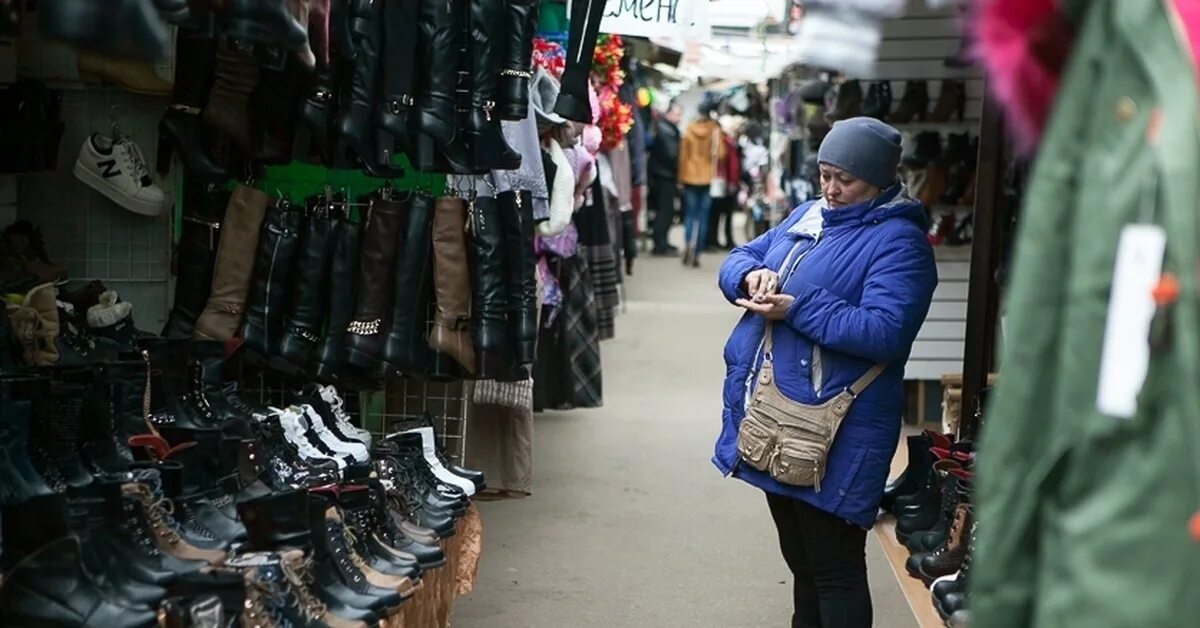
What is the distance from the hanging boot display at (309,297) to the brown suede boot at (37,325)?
1.07 meters

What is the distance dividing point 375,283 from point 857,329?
1815 millimetres

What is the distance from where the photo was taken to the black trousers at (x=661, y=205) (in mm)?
22609

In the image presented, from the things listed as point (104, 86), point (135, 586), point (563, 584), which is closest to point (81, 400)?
point (135, 586)

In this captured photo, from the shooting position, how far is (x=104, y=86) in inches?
226

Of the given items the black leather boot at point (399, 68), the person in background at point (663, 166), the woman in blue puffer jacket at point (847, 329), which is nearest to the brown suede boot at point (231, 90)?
the black leather boot at point (399, 68)

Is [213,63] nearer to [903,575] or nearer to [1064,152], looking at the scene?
[903,575]

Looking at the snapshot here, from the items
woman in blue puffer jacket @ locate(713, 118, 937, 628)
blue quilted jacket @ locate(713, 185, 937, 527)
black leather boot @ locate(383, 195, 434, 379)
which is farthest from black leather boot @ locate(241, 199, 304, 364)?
blue quilted jacket @ locate(713, 185, 937, 527)

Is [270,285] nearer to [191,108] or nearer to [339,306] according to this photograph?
[339,306]

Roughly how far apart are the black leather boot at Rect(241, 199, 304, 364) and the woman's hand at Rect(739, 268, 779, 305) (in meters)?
1.72

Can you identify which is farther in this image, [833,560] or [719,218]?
[719,218]

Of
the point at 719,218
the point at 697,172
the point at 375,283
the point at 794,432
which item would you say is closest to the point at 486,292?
the point at 375,283

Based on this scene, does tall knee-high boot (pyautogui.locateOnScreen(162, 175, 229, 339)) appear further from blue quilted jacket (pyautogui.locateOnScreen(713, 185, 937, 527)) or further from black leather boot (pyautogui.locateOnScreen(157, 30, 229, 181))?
blue quilted jacket (pyautogui.locateOnScreen(713, 185, 937, 527))

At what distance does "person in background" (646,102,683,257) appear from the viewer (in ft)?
74.0

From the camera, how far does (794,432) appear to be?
4547 mm
